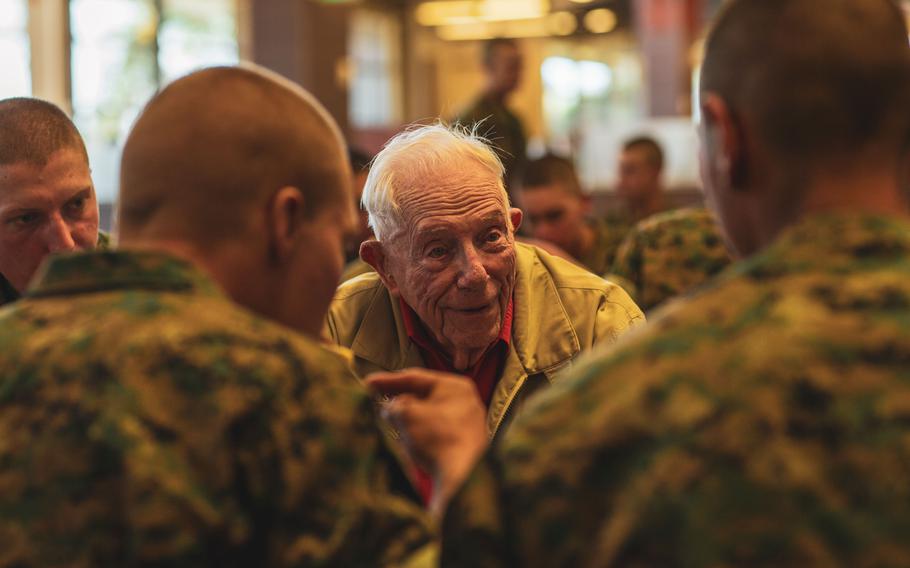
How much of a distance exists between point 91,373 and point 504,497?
48 centimetres

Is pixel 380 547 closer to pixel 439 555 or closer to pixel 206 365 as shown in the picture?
pixel 439 555

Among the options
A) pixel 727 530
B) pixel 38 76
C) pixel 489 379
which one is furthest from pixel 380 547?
pixel 38 76

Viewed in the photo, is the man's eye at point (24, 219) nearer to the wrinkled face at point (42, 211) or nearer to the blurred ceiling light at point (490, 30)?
the wrinkled face at point (42, 211)

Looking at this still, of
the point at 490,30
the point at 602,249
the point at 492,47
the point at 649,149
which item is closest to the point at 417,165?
the point at 602,249

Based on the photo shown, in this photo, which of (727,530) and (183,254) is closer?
(727,530)

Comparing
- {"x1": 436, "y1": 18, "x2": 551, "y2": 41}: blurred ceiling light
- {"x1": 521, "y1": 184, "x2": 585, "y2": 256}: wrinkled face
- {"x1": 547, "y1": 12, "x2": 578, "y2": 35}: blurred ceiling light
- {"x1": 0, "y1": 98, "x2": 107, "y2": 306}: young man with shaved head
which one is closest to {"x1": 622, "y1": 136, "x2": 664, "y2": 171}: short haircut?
{"x1": 521, "y1": 184, "x2": 585, "y2": 256}: wrinkled face

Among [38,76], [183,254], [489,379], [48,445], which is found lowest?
[489,379]

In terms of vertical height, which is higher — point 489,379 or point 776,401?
point 776,401

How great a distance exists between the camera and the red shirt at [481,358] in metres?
2.66

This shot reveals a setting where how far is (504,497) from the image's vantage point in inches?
52.7

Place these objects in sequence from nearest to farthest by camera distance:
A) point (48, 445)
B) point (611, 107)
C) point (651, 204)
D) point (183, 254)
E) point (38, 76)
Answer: point (48, 445), point (183, 254), point (651, 204), point (38, 76), point (611, 107)

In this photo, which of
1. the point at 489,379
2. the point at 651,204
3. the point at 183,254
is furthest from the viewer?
the point at 651,204

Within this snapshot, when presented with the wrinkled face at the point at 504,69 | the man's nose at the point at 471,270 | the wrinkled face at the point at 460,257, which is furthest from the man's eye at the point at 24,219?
the wrinkled face at the point at 504,69

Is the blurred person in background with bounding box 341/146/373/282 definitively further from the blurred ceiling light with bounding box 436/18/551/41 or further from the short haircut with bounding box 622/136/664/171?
the blurred ceiling light with bounding box 436/18/551/41
